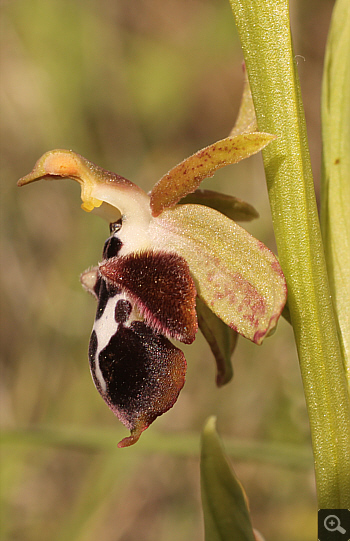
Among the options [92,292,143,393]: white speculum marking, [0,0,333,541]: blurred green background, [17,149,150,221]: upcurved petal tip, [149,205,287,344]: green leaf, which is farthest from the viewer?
[0,0,333,541]: blurred green background

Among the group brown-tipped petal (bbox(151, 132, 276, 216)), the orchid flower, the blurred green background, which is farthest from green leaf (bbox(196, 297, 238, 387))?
the blurred green background

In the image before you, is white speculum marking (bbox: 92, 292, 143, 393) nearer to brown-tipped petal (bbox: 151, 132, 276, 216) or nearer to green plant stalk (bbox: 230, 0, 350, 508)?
brown-tipped petal (bbox: 151, 132, 276, 216)

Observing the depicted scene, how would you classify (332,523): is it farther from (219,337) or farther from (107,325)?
(107,325)

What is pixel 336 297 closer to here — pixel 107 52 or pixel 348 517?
pixel 348 517

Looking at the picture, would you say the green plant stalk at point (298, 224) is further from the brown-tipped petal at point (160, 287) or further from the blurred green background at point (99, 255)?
the blurred green background at point (99, 255)

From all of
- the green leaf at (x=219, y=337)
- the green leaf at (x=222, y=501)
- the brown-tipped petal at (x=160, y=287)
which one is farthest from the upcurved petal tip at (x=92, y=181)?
the green leaf at (x=222, y=501)

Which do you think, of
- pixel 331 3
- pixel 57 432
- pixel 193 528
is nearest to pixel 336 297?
pixel 57 432
